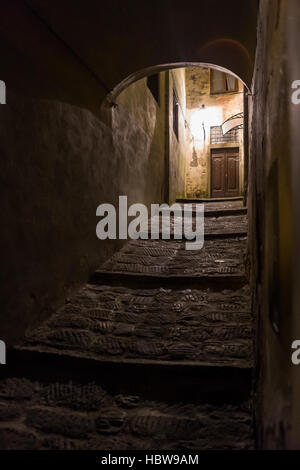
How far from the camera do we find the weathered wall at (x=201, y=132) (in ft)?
44.3

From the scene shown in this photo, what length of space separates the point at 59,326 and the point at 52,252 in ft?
2.33

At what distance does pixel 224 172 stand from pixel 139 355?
11896 mm

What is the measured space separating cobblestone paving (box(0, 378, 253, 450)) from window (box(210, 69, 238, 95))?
43.8ft

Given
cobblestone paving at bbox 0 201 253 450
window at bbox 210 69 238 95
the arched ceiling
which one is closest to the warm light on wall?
window at bbox 210 69 238 95

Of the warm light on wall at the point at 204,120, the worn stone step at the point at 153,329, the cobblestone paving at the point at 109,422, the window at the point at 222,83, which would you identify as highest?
the window at the point at 222,83

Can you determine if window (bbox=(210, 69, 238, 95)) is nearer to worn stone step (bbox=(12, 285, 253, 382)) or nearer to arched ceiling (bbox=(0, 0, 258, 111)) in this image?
arched ceiling (bbox=(0, 0, 258, 111))

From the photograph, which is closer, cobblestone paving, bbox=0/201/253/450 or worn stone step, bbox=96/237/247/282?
cobblestone paving, bbox=0/201/253/450

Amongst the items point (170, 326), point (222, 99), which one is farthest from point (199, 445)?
point (222, 99)

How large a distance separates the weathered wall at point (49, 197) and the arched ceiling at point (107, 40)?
0.29 m

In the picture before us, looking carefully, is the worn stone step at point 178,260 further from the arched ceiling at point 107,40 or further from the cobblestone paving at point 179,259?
the arched ceiling at point 107,40

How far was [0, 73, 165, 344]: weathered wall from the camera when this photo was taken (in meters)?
2.73

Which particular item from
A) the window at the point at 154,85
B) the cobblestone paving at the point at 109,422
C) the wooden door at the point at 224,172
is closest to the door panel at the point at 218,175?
the wooden door at the point at 224,172

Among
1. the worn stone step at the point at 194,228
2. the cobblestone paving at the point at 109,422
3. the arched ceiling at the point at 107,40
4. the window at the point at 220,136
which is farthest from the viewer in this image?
the window at the point at 220,136

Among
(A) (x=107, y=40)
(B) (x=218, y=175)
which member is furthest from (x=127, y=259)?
(B) (x=218, y=175)
